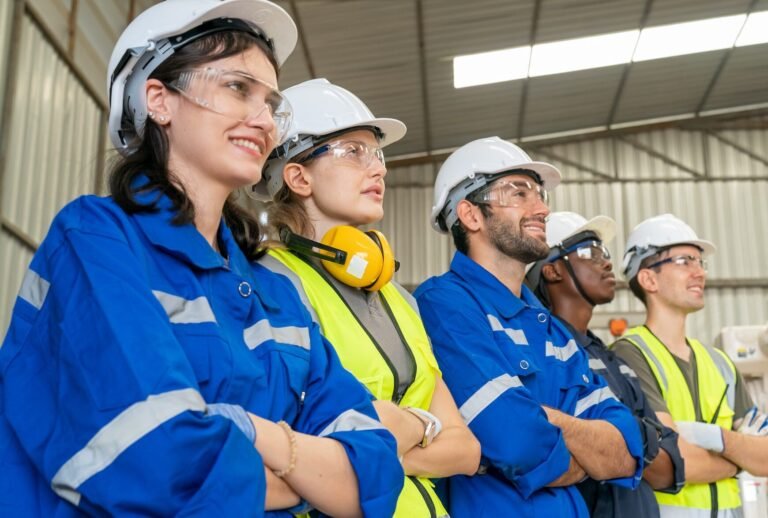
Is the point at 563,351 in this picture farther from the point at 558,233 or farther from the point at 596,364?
the point at 558,233

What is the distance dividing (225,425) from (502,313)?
2177 mm

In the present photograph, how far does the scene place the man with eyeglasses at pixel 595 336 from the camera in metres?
3.90

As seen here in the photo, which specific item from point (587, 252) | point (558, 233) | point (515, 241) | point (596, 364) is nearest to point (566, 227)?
point (558, 233)

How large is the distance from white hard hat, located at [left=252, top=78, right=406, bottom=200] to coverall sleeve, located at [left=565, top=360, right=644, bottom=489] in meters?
1.43

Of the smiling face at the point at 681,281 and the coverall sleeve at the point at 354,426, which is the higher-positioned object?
the smiling face at the point at 681,281

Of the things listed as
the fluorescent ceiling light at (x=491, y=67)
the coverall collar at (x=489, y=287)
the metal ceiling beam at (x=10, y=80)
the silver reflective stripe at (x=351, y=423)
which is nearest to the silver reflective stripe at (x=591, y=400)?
the coverall collar at (x=489, y=287)

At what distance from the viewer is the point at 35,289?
182cm

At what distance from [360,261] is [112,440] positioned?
1325mm

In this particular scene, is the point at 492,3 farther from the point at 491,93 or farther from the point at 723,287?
the point at 723,287

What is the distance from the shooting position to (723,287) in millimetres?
16828

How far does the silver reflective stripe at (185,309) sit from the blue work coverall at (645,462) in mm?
2492

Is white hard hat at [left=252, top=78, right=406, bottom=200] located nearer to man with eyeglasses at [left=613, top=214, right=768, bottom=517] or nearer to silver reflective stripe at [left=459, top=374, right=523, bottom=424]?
silver reflective stripe at [left=459, top=374, right=523, bottom=424]

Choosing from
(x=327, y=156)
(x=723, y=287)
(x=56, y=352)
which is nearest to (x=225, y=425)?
(x=56, y=352)

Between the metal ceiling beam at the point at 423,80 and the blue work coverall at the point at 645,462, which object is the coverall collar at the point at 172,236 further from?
the metal ceiling beam at the point at 423,80
